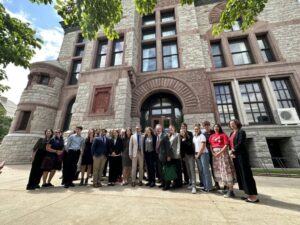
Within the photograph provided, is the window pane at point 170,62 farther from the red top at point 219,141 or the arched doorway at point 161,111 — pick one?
the red top at point 219,141

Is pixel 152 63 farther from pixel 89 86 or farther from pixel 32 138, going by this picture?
pixel 32 138

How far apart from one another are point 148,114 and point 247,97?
24.6 ft

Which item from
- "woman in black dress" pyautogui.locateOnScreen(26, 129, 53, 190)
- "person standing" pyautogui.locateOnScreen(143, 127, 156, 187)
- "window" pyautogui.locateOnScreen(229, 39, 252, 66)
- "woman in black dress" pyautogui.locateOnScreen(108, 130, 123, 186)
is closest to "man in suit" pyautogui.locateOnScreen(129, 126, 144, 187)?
"person standing" pyautogui.locateOnScreen(143, 127, 156, 187)

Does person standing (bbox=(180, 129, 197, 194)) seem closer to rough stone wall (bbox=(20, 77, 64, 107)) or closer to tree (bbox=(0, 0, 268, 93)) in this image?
tree (bbox=(0, 0, 268, 93))

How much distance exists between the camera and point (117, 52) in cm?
1214

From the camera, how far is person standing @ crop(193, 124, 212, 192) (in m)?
4.09

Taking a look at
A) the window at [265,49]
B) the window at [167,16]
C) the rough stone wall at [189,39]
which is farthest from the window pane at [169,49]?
the window at [265,49]

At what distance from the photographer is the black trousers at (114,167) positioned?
502cm

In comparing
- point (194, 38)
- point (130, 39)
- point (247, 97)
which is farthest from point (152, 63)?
point (247, 97)

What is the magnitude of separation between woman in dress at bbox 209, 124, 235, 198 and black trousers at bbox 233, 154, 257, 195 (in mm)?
212

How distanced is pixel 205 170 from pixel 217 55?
11069mm

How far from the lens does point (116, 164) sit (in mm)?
5254

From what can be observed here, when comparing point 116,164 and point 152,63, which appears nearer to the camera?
point 116,164

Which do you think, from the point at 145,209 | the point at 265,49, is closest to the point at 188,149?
the point at 145,209
